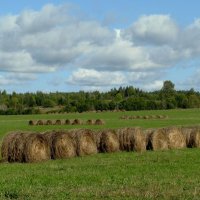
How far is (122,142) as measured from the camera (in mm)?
27234

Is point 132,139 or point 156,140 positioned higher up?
point 132,139

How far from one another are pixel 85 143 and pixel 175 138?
622 cm

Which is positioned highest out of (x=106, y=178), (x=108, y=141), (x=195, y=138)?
(x=108, y=141)

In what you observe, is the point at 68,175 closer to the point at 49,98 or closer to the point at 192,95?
the point at 192,95

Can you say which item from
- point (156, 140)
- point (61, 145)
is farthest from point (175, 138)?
point (61, 145)

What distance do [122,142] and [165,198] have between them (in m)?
15.0

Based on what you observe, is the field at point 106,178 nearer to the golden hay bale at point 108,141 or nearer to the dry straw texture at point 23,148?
the dry straw texture at point 23,148

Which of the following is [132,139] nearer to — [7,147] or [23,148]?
[23,148]

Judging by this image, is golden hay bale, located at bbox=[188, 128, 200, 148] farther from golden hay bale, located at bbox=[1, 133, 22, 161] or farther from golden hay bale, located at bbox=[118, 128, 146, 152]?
golden hay bale, located at bbox=[1, 133, 22, 161]

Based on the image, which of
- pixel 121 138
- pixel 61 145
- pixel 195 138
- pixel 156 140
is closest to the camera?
pixel 61 145

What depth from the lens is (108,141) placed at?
26.6 m

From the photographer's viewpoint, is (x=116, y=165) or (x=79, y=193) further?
(x=116, y=165)

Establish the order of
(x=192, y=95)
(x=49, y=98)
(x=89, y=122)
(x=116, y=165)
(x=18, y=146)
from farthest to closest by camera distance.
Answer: (x=49, y=98) < (x=192, y=95) < (x=89, y=122) < (x=18, y=146) < (x=116, y=165)

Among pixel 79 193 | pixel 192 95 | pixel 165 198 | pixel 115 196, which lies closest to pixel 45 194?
pixel 79 193
